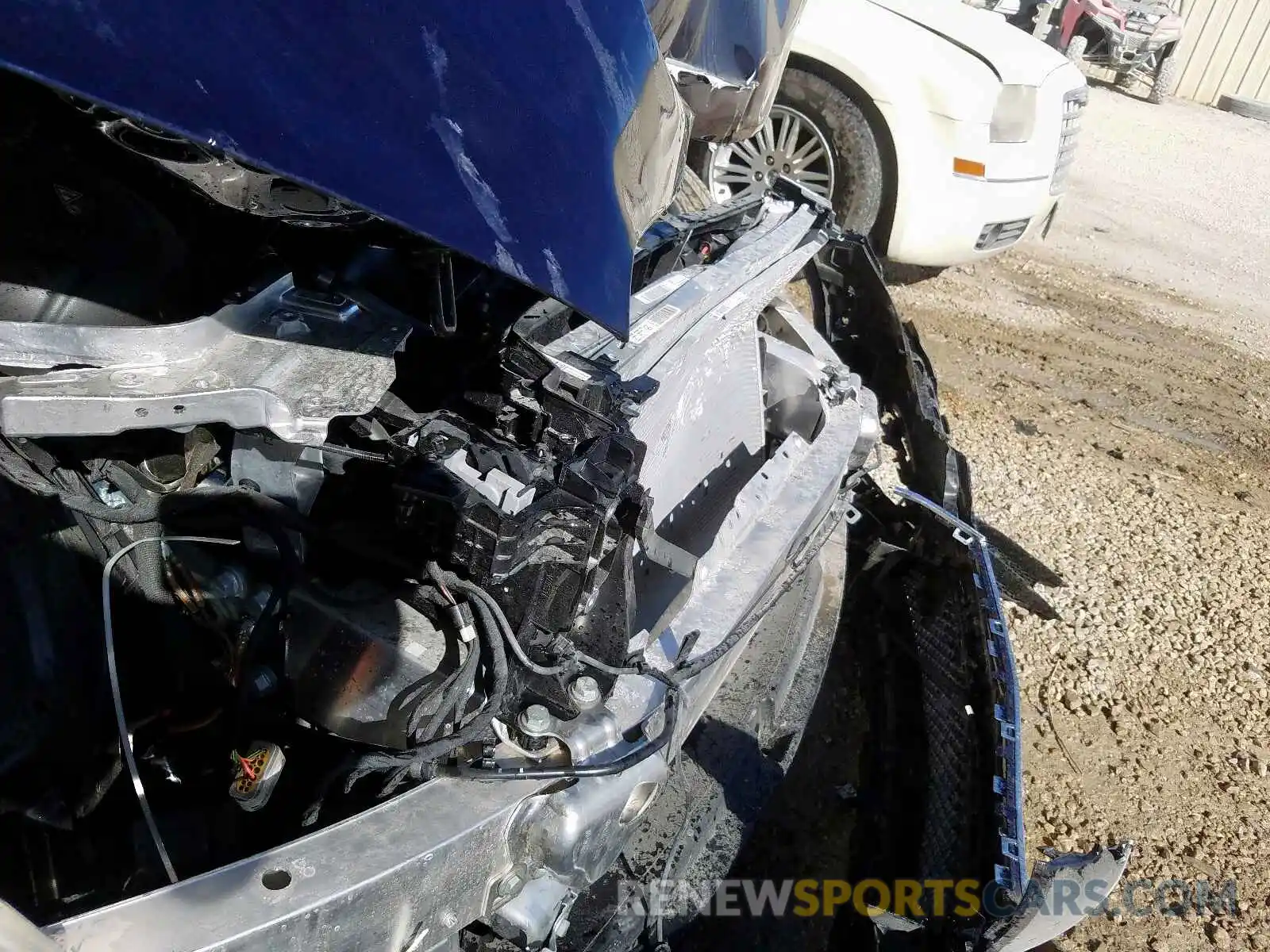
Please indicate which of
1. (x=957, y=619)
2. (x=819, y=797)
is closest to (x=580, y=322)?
(x=957, y=619)

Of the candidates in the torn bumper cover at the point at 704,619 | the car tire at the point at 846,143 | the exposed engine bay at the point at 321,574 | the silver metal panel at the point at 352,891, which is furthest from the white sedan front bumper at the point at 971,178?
the silver metal panel at the point at 352,891

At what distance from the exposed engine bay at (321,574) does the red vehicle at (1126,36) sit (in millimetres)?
11891

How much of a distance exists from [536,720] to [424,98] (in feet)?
2.98

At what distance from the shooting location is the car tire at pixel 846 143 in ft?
15.5

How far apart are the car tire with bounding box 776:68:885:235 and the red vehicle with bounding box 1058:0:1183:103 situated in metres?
8.21

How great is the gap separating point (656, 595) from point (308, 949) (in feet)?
3.12

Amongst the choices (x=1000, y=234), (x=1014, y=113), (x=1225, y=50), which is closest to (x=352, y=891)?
(x=1014, y=113)

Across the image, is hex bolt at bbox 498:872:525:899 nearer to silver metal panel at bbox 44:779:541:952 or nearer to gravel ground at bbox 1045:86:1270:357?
silver metal panel at bbox 44:779:541:952

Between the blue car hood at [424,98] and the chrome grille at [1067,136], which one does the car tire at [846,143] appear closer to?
the chrome grille at [1067,136]

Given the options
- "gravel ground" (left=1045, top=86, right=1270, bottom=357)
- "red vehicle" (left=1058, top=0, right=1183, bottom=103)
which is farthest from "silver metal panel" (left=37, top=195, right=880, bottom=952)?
"red vehicle" (left=1058, top=0, right=1183, bottom=103)

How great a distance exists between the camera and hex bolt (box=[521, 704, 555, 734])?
1337mm

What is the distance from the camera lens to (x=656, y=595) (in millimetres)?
1894

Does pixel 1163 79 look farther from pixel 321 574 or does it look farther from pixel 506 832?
pixel 506 832

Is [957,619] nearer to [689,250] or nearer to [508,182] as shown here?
[689,250]
